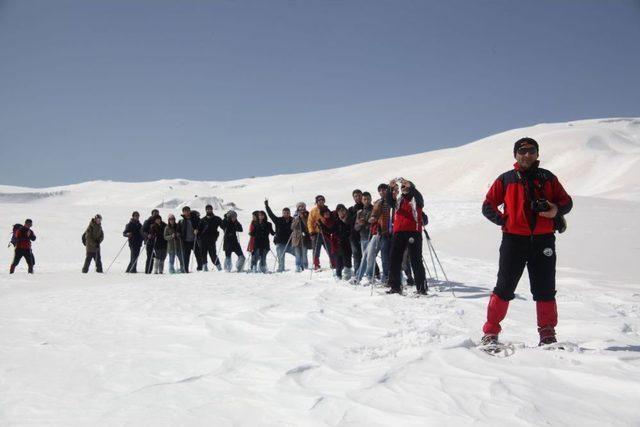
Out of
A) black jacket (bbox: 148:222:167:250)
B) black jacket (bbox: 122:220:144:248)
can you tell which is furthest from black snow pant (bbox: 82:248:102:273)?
black jacket (bbox: 148:222:167:250)

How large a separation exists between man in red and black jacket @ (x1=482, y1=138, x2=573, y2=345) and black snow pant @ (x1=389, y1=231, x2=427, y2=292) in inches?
126

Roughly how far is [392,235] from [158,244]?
8012 mm

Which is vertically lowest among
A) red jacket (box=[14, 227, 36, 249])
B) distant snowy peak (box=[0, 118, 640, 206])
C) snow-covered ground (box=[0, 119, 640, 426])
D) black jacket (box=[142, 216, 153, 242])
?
snow-covered ground (box=[0, 119, 640, 426])

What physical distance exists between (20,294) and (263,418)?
26.0ft

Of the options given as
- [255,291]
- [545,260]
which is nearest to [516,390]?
[545,260]

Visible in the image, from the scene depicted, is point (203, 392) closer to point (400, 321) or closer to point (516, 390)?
point (516, 390)

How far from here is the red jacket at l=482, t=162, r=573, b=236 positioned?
14.3ft

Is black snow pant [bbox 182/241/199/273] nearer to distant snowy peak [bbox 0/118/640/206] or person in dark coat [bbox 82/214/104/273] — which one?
person in dark coat [bbox 82/214/104/273]

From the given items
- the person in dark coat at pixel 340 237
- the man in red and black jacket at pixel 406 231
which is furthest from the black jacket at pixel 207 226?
the man in red and black jacket at pixel 406 231

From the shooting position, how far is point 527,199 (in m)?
4.35

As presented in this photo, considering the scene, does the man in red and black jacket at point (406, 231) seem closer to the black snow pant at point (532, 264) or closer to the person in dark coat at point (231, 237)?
the black snow pant at point (532, 264)

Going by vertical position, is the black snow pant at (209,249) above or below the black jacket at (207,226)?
below

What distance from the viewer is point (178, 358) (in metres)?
4.11

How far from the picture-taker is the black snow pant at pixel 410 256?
766 centimetres
